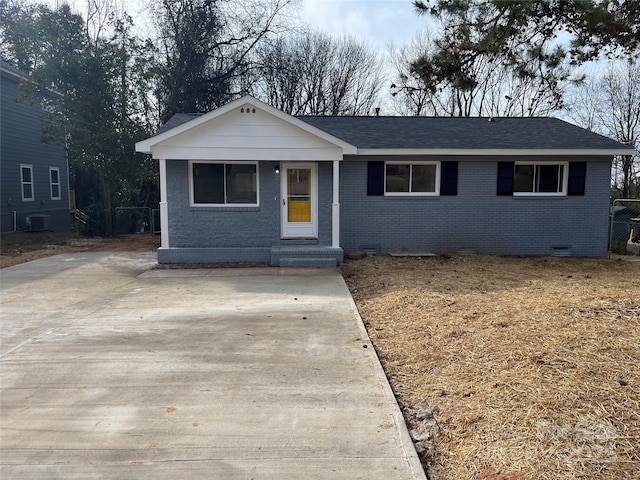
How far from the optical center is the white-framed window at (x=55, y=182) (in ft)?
68.1

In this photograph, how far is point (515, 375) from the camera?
3.79 m

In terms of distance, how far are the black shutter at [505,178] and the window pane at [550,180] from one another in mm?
889

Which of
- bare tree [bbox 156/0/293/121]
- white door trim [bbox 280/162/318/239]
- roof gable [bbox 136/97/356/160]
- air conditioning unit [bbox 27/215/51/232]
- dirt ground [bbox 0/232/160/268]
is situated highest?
bare tree [bbox 156/0/293/121]

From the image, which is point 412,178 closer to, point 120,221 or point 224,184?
point 224,184

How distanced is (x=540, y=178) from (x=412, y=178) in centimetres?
348

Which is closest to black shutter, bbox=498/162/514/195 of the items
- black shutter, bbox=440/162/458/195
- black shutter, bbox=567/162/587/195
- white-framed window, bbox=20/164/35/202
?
black shutter, bbox=440/162/458/195

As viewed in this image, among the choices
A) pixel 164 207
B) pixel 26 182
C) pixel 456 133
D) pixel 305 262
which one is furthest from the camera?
pixel 26 182

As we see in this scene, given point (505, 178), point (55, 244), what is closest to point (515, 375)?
point (505, 178)

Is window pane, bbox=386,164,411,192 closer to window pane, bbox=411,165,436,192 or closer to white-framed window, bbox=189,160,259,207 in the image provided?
window pane, bbox=411,165,436,192

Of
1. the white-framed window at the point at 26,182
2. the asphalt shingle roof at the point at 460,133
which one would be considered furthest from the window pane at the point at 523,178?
the white-framed window at the point at 26,182

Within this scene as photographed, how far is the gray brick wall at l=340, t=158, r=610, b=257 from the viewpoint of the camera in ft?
39.7

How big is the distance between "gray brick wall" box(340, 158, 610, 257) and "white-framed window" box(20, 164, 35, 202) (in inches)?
546

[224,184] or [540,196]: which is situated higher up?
[224,184]

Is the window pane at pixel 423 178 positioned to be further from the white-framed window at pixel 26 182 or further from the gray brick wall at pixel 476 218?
the white-framed window at pixel 26 182
